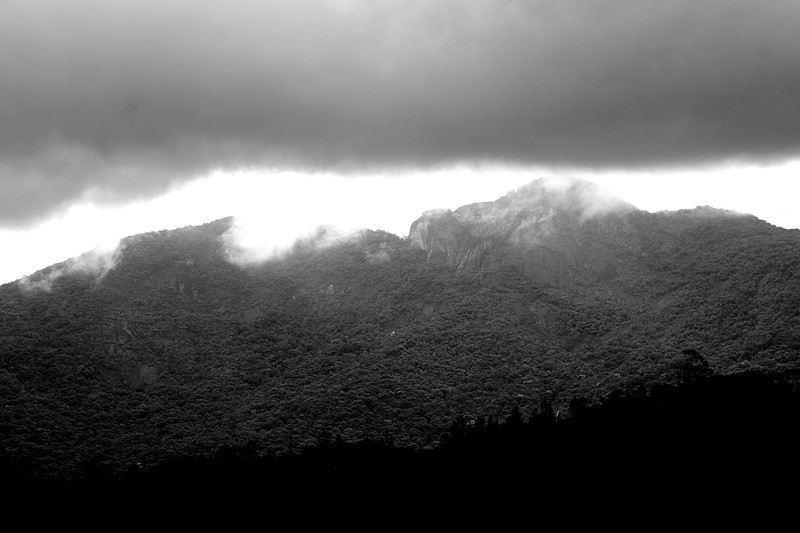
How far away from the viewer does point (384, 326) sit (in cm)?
13862

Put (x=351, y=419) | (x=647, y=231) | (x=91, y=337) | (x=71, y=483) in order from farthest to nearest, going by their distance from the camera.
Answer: (x=647, y=231) → (x=91, y=337) → (x=351, y=419) → (x=71, y=483)

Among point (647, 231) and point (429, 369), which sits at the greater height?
point (647, 231)

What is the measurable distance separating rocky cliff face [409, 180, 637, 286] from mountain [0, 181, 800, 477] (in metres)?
0.41

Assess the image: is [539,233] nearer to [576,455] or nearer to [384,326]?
[384,326]

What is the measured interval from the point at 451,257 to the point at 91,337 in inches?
2638

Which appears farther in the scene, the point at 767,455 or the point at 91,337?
the point at 91,337

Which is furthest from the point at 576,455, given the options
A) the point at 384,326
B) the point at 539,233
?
the point at 539,233

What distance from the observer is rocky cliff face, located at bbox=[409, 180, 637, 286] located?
490 feet

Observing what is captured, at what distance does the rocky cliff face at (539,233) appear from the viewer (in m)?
149

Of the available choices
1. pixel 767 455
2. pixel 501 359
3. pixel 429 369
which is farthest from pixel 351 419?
pixel 767 455

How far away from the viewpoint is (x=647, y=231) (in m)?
154

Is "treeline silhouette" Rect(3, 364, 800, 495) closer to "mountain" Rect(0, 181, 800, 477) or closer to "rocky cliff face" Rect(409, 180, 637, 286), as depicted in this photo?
"mountain" Rect(0, 181, 800, 477)

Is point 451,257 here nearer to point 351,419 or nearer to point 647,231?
point 647,231

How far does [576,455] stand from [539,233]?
290ft
